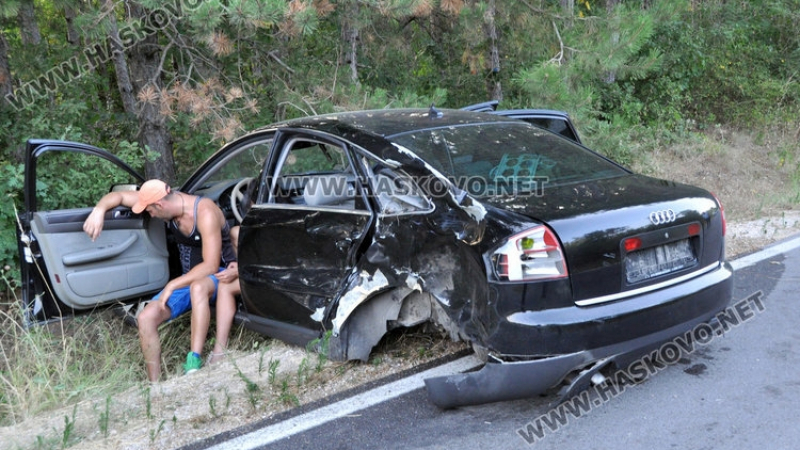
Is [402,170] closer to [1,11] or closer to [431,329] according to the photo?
[431,329]

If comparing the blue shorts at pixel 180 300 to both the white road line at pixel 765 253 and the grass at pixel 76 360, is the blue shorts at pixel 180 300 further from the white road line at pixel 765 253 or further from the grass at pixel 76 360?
the white road line at pixel 765 253

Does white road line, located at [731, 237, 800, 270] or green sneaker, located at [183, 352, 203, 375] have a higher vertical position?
green sneaker, located at [183, 352, 203, 375]

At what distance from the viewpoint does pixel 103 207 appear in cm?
514

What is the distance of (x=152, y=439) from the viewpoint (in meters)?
3.60

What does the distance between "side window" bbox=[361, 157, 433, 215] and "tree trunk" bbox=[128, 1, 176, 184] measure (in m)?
4.58

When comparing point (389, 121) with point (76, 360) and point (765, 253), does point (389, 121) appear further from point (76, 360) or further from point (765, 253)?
point (765, 253)

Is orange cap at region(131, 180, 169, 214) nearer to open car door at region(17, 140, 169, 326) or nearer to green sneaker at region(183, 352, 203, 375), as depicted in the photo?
open car door at region(17, 140, 169, 326)

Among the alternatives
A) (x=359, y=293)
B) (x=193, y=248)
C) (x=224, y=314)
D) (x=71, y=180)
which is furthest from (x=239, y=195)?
(x=359, y=293)

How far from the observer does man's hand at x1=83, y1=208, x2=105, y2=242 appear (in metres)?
5.01

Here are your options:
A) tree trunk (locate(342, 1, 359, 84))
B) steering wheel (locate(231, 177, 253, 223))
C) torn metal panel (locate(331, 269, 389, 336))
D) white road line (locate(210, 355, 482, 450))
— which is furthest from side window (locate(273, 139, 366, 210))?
tree trunk (locate(342, 1, 359, 84))

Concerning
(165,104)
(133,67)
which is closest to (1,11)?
(165,104)

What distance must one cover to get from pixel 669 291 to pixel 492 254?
98 centimetres

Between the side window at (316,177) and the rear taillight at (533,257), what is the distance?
1.05 m

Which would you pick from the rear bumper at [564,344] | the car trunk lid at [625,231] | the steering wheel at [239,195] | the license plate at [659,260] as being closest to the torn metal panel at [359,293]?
the rear bumper at [564,344]
